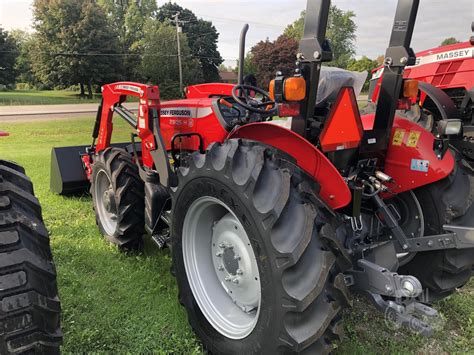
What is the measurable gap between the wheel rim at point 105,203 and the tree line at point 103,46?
21.3 m

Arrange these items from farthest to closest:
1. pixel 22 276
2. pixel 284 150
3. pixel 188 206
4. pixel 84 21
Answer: pixel 84 21, pixel 188 206, pixel 284 150, pixel 22 276

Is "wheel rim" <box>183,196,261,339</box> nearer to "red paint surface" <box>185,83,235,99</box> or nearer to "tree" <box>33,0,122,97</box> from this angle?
"red paint surface" <box>185,83,235,99</box>

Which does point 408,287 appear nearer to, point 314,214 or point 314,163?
point 314,214

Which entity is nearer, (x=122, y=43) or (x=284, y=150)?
(x=284, y=150)

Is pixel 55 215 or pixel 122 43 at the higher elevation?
pixel 122 43

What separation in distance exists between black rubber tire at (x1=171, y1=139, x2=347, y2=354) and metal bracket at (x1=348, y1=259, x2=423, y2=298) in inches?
11.9

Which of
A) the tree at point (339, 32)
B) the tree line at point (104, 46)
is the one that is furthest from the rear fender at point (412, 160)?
the tree line at point (104, 46)

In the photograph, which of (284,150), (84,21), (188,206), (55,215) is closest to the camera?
(284,150)

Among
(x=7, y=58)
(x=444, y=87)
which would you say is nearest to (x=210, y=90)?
(x=444, y=87)

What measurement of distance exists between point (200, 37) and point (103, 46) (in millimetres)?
8218

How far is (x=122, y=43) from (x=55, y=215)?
29.2 m

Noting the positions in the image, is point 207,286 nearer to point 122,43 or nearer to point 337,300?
point 337,300

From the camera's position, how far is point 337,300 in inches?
Result: 74.0

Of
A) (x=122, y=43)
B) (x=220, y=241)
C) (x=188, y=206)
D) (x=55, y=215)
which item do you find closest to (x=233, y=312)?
(x=220, y=241)
